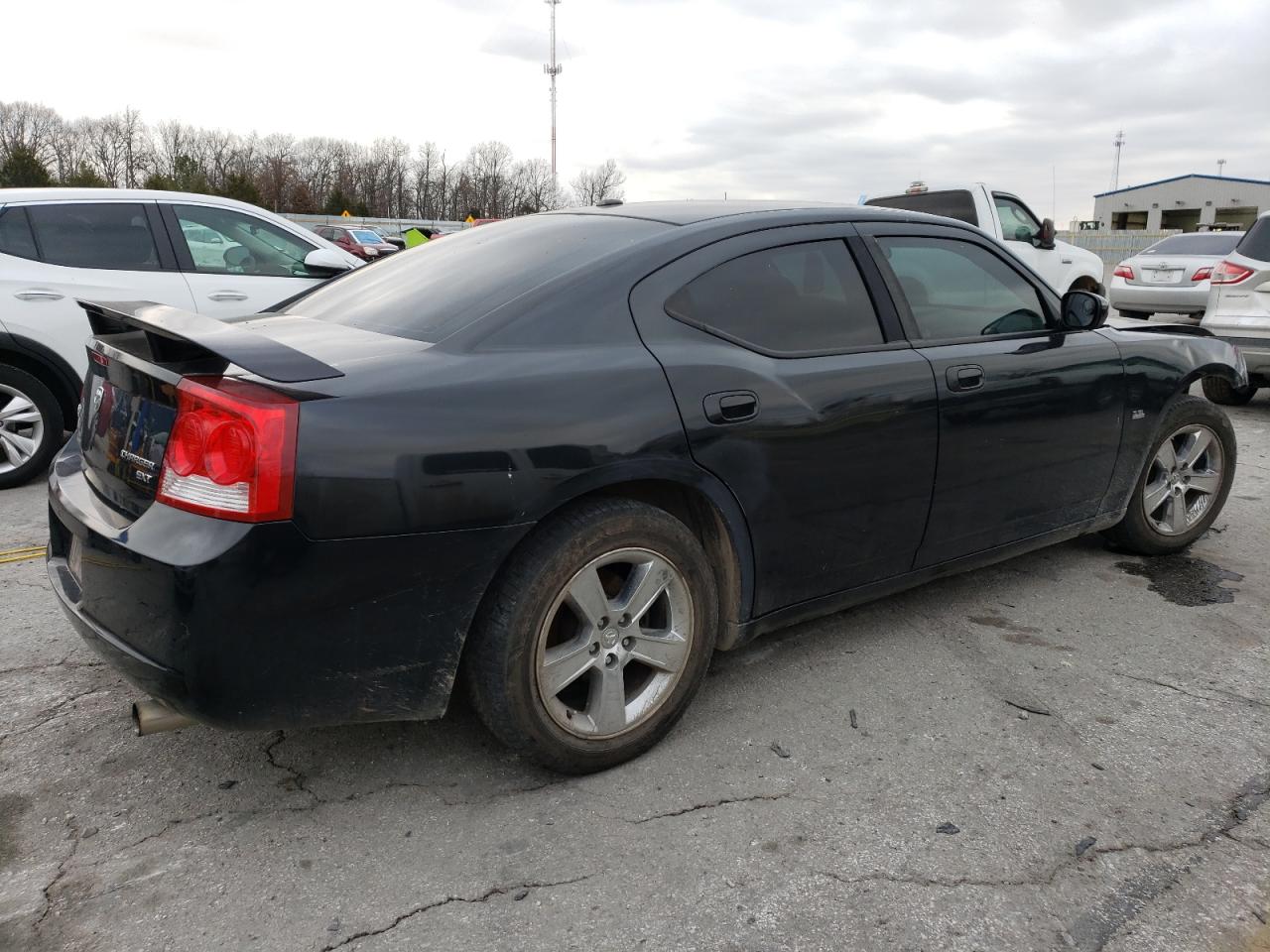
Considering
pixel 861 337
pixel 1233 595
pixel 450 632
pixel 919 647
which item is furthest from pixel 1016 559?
pixel 450 632

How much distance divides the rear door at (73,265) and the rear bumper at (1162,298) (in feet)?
37.8

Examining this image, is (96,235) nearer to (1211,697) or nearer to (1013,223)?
(1211,697)

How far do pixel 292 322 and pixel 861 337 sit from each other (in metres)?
1.84

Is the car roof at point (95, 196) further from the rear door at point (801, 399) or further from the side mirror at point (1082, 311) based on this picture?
the side mirror at point (1082, 311)

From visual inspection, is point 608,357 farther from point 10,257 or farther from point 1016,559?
point 10,257

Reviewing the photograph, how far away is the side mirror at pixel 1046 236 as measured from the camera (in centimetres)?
1111

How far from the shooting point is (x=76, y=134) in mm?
94188

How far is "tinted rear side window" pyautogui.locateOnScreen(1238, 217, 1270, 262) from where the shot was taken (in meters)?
8.52

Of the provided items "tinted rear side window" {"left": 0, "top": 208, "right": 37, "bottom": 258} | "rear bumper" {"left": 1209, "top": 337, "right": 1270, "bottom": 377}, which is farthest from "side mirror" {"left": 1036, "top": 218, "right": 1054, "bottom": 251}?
"tinted rear side window" {"left": 0, "top": 208, "right": 37, "bottom": 258}

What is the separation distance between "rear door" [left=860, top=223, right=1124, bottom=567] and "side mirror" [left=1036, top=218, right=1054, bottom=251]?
7.87 metres

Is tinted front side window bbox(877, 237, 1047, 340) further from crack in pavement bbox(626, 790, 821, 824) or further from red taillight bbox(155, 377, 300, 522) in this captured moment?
red taillight bbox(155, 377, 300, 522)

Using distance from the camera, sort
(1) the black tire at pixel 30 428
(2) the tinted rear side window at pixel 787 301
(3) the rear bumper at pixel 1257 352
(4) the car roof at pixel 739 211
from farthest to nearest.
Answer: (3) the rear bumper at pixel 1257 352 → (1) the black tire at pixel 30 428 → (4) the car roof at pixel 739 211 → (2) the tinted rear side window at pixel 787 301

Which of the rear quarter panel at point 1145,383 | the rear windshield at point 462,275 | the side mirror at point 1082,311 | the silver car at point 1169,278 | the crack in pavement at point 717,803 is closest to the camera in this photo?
the crack in pavement at point 717,803

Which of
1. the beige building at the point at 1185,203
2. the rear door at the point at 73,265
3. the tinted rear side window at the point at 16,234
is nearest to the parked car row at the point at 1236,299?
the rear door at the point at 73,265
